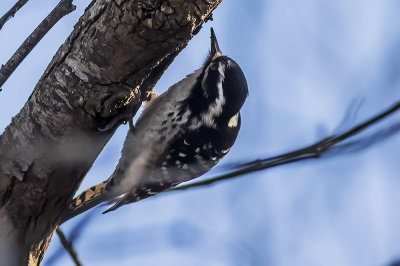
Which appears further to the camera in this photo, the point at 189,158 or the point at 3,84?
the point at 189,158

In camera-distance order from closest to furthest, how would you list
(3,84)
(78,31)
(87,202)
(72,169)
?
(3,84) < (78,31) < (72,169) < (87,202)

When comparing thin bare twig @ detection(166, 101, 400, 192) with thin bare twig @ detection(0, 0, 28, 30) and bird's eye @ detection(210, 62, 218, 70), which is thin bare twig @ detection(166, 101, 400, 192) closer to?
thin bare twig @ detection(0, 0, 28, 30)

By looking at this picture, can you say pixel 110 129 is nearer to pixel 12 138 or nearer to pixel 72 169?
pixel 72 169

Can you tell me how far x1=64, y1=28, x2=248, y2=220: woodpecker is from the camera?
385 cm

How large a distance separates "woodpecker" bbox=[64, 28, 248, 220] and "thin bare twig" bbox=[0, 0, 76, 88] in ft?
4.76

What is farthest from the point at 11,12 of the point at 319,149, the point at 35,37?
the point at 319,149

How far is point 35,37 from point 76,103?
1.18 feet

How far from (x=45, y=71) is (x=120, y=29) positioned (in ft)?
1.52

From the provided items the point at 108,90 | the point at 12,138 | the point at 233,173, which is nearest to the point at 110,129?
the point at 108,90

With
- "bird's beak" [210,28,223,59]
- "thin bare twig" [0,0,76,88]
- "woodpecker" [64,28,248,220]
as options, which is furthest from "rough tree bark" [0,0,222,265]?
"bird's beak" [210,28,223,59]

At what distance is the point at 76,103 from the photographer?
2604 millimetres

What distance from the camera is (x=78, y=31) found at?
258cm

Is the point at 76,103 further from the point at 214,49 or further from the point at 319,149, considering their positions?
the point at 214,49

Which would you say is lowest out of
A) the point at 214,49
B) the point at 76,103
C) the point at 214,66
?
the point at 76,103
